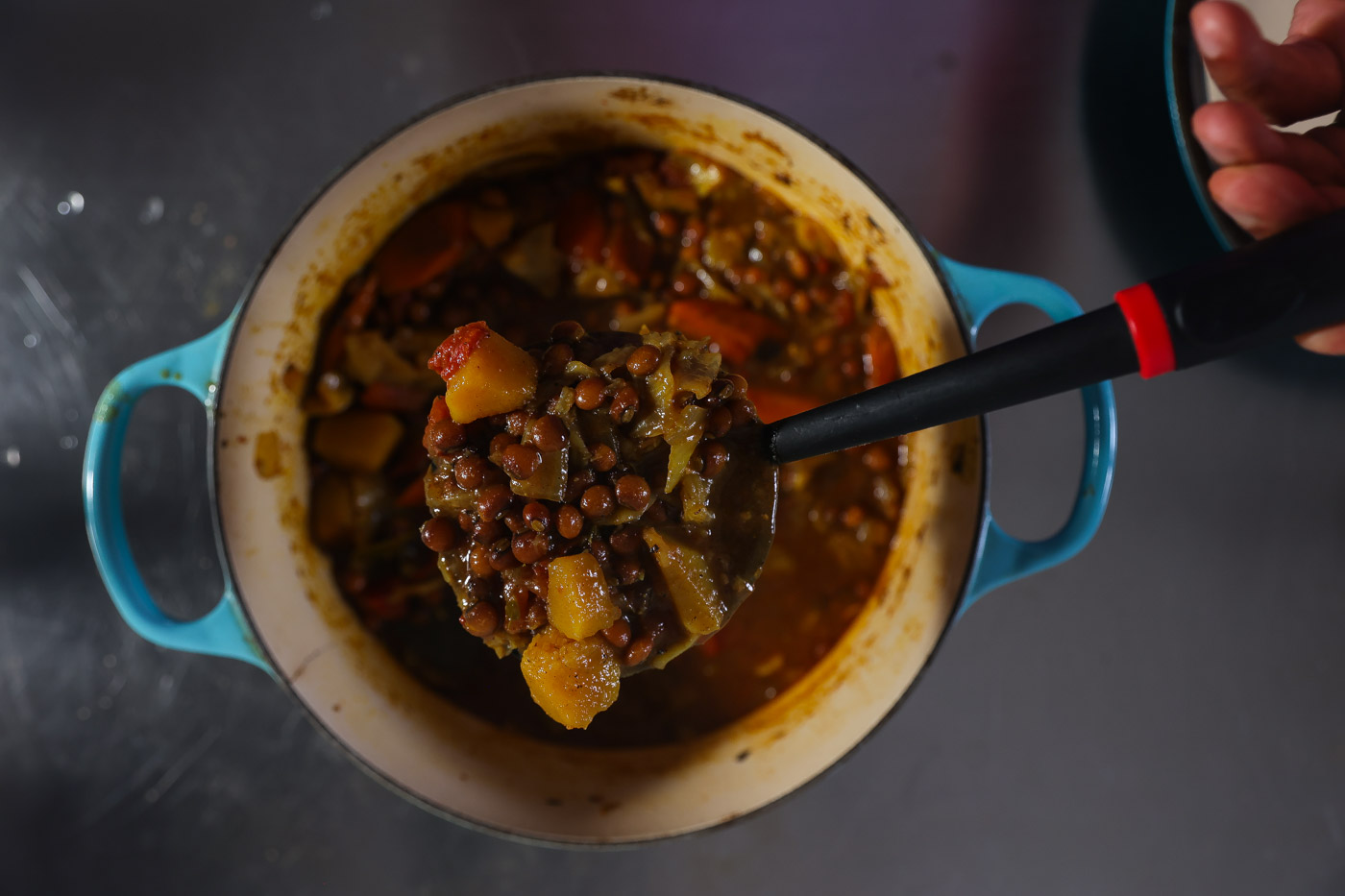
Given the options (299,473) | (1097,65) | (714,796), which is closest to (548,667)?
(714,796)

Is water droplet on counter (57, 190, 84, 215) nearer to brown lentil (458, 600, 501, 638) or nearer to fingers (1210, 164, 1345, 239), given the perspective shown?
brown lentil (458, 600, 501, 638)

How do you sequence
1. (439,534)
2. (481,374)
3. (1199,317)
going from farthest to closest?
(439,534), (481,374), (1199,317)

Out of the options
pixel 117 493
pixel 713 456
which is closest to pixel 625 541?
pixel 713 456

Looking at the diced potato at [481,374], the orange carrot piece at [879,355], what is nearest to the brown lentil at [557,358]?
the diced potato at [481,374]

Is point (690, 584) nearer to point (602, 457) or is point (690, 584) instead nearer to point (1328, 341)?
point (602, 457)

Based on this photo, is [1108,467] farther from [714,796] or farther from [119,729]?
[119,729]
